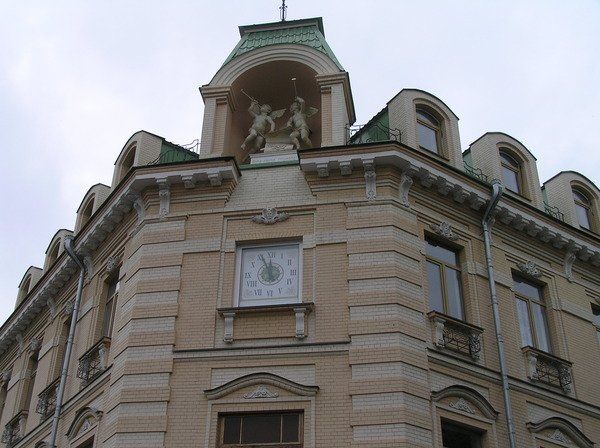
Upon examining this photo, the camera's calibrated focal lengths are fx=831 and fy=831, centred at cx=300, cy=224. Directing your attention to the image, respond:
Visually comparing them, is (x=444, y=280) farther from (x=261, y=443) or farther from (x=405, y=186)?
(x=261, y=443)

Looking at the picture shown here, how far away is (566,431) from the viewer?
1667cm

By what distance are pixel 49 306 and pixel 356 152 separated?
9720 mm

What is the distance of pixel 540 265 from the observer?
19.0 m

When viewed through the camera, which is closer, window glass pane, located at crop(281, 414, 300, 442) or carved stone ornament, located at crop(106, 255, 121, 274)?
window glass pane, located at crop(281, 414, 300, 442)

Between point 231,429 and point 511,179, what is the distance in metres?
9.86

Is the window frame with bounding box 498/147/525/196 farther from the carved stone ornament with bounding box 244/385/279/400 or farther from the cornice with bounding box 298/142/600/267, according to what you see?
the carved stone ornament with bounding box 244/385/279/400

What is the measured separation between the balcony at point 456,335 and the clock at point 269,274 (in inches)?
105

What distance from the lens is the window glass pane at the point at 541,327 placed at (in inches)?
710

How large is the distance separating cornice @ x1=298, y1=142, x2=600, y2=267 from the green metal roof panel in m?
4.19

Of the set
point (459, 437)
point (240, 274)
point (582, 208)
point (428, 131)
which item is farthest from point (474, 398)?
point (582, 208)

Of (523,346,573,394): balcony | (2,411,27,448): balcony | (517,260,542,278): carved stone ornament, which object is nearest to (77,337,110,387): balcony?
(2,411,27,448): balcony

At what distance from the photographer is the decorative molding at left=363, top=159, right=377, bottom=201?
16.9m

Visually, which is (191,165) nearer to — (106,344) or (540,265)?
(106,344)

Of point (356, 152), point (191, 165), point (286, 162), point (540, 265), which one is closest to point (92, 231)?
point (191, 165)
